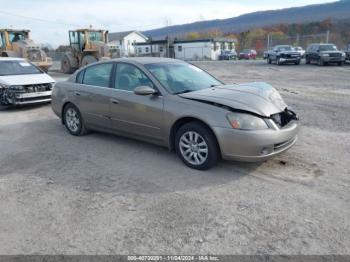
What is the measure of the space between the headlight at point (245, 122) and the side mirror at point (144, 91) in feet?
4.28

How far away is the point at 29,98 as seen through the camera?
31.3 ft

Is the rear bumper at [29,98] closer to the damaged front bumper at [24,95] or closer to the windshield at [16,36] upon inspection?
the damaged front bumper at [24,95]

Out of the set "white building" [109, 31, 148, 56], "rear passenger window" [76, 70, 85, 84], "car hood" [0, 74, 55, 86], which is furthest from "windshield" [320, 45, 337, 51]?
"white building" [109, 31, 148, 56]

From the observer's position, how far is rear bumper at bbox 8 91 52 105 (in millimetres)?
9384

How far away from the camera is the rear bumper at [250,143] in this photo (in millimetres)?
4145

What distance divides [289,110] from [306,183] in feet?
4.17

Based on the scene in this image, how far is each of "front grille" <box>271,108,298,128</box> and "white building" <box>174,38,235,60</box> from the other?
53.3 m

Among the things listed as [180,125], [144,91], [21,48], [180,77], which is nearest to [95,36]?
[21,48]

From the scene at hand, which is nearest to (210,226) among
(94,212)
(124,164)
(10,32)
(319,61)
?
(94,212)

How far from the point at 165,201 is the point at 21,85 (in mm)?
7510

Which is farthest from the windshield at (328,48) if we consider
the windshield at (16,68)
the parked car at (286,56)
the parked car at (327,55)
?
the windshield at (16,68)

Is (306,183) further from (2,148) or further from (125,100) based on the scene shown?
(2,148)

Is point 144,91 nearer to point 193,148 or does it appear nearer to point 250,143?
point 193,148

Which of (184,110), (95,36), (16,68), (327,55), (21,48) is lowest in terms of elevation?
(184,110)
